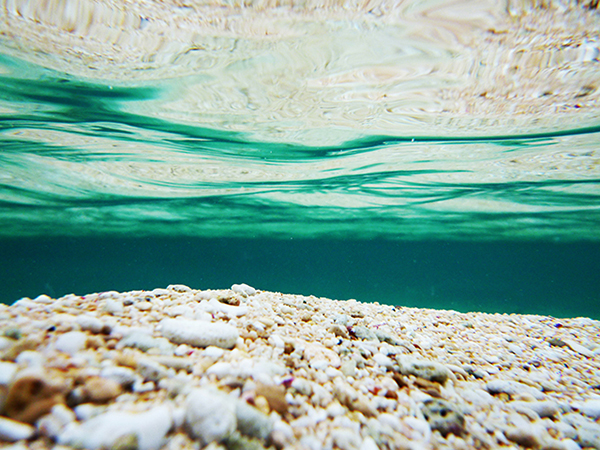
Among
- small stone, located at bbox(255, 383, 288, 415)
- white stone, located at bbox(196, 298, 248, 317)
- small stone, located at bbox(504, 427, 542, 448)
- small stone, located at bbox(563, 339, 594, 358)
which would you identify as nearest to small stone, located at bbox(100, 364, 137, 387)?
small stone, located at bbox(255, 383, 288, 415)

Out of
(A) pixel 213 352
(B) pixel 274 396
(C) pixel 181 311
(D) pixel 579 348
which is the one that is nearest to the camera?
(B) pixel 274 396

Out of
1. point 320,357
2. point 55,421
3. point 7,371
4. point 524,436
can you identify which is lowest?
point 524,436

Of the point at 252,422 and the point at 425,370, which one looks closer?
the point at 252,422

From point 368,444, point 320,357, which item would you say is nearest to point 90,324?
point 320,357

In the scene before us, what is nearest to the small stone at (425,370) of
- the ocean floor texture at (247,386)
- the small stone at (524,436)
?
the ocean floor texture at (247,386)

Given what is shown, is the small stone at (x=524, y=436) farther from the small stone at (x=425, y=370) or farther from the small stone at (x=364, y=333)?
the small stone at (x=364, y=333)

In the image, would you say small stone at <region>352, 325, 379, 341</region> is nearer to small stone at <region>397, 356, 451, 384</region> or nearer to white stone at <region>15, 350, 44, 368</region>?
small stone at <region>397, 356, 451, 384</region>

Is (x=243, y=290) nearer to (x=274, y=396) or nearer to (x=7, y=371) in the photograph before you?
(x=274, y=396)
